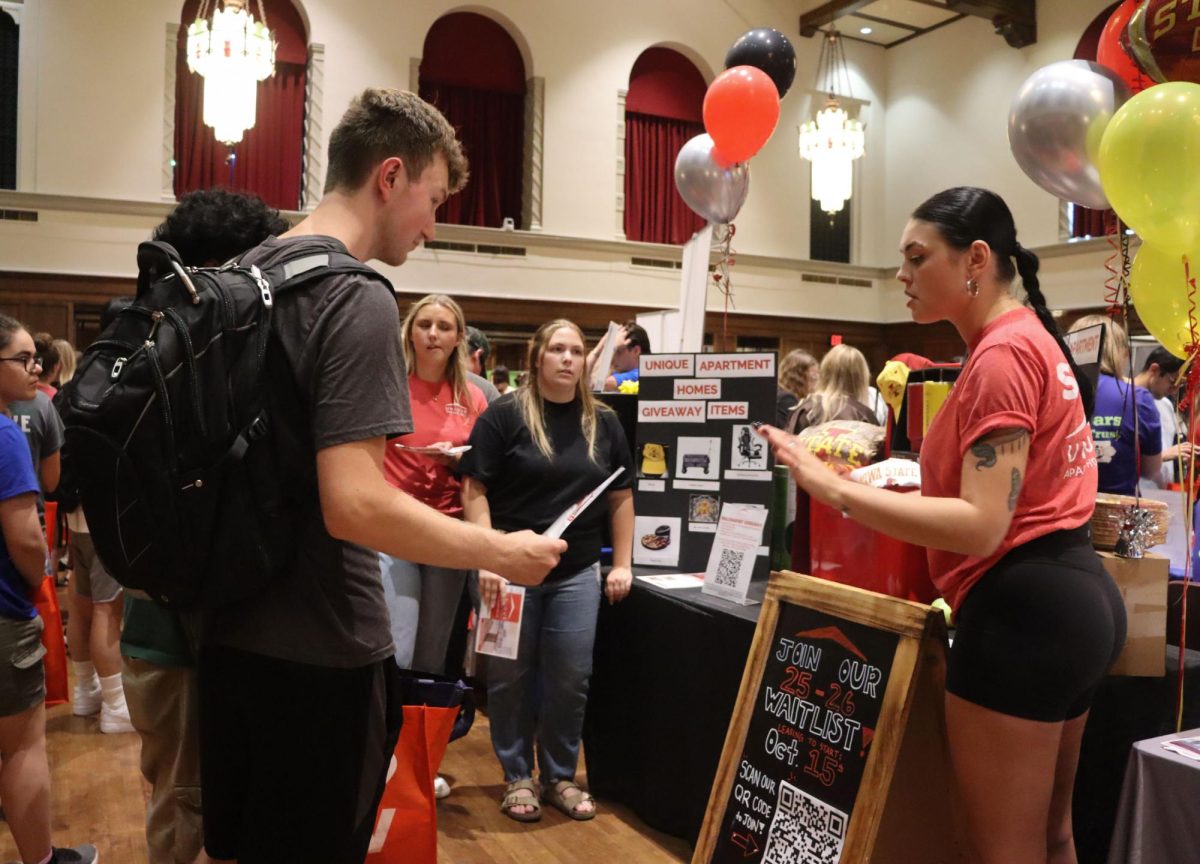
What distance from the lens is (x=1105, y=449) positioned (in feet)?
11.0

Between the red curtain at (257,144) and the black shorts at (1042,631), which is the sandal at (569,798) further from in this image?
the red curtain at (257,144)

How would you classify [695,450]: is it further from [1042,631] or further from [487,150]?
[487,150]

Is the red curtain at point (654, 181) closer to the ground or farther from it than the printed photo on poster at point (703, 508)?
farther from it

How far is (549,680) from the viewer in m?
3.07

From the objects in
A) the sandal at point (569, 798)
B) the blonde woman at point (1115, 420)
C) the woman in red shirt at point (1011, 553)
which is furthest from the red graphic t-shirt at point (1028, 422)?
the blonde woman at point (1115, 420)

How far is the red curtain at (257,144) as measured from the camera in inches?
364

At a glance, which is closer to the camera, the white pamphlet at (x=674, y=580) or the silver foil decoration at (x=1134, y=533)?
the silver foil decoration at (x=1134, y=533)

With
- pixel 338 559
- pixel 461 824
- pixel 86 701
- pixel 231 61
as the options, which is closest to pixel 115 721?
pixel 86 701

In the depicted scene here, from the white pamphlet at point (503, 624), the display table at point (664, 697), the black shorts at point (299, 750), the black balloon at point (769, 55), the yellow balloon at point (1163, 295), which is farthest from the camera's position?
the black balloon at point (769, 55)

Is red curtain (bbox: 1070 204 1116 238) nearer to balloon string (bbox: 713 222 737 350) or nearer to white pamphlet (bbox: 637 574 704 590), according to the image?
balloon string (bbox: 713 222 737 350)

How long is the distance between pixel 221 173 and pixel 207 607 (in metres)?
9.01

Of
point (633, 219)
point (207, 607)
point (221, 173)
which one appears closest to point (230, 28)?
point (221, 173)

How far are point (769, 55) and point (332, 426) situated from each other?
395 centimetres

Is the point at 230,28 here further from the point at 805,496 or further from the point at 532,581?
the point at 532,581
